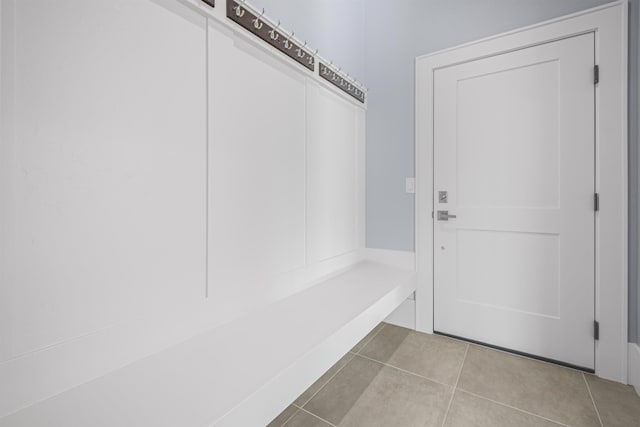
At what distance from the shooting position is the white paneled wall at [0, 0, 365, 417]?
0.76m

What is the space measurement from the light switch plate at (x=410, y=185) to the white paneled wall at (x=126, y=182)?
45.4 inches

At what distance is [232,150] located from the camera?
131 centimetres

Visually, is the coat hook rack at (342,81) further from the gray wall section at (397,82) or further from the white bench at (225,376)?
the white bench at (225,376)

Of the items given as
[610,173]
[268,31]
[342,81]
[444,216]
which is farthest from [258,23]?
[610,173]

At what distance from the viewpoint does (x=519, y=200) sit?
189cm

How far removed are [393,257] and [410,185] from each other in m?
0.62

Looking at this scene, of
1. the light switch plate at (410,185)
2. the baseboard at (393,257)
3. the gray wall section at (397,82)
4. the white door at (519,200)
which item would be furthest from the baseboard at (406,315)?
the light switch plate at (410,185)

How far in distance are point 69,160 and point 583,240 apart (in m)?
2.52

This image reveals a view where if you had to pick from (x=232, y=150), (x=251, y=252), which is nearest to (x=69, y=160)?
(x=232, y=150)

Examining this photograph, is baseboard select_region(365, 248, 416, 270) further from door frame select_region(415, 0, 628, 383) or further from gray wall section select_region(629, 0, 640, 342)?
gray wall section select_region(629, 0, 640, 342)

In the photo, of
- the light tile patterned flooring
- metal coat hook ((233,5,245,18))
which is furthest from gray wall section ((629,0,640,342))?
metal coat hook ((233,5,245,18))

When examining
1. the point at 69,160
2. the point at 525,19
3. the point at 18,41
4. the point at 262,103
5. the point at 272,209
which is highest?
the point at 525,19

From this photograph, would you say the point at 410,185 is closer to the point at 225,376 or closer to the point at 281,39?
the point at 281,39

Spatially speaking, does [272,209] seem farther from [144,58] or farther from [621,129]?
[621,129]
